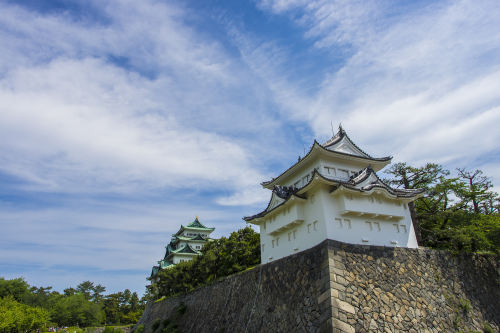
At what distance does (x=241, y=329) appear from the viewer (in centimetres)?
1510

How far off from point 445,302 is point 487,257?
5.21 meters

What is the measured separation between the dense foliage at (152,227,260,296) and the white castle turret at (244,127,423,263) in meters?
5.06

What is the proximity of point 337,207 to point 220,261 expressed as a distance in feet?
43.4

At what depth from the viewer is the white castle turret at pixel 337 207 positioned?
1514cm

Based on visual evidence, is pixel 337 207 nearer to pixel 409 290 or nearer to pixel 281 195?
pixel 281 195

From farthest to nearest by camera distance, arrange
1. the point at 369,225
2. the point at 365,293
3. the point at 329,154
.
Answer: the point at 329,154 < the point at 369,225 < the point at 365,293

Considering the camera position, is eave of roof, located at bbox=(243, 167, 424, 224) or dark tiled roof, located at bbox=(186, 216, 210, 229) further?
dark tiled roof, located at bbox=(186, 216, 210, 229)

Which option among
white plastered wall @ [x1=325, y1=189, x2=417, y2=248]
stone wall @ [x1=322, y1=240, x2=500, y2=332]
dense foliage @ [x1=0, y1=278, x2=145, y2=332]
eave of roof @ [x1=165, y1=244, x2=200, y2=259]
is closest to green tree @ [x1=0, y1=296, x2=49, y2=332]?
dense foliage @ [x1=0, y1=278, x2=145, y2=332]

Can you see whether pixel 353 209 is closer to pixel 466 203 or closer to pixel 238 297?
pixel 238 297

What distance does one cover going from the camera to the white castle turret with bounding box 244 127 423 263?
15.1 meters

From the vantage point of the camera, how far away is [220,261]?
2528cm

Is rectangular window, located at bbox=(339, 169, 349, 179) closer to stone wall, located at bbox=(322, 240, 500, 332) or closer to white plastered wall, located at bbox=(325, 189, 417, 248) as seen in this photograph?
white plastered wall, located at bbox=(325, 189, 417, 248)

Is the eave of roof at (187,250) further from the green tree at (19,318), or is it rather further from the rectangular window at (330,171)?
the rectangular window at (330,171)

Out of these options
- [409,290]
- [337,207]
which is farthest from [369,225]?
[409,290]
